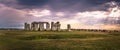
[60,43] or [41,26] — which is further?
[41,26]

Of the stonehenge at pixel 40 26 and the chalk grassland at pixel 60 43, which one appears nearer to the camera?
the chalk grassland at pixel 60 43

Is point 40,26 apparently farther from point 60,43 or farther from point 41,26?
point 60,43

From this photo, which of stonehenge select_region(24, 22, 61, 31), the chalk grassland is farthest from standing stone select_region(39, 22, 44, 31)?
the chalk grassland

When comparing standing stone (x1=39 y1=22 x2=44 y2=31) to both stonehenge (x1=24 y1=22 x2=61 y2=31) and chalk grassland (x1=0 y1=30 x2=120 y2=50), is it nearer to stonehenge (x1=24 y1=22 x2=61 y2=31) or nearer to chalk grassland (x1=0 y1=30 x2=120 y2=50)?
stonehenge (x1=24 y1=22 x2=61 y2=31)

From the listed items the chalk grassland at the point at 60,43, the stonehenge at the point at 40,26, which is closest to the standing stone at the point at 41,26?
the stonehenge at the point at 40,26

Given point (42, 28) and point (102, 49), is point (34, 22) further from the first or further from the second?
point (102, 49)

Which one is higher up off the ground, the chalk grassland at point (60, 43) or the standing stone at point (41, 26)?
the standing stone at point (41, 26)

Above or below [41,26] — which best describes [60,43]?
below

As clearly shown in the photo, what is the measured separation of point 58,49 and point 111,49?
10.9 metres

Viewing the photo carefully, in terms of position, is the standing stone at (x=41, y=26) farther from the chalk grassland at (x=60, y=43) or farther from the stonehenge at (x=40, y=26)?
the chalk grassland at (x=60, y=43)

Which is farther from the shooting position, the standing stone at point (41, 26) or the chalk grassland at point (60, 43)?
the standing stone at point (41, 26)

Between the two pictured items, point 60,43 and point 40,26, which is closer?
point 60,43

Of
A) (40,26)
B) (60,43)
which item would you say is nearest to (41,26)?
(40,26)

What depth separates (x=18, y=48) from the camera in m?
55.9
